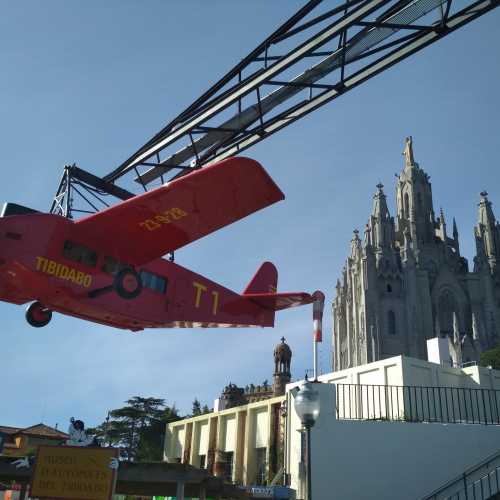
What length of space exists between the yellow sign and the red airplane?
5.50 metres

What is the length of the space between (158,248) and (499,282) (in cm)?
9321

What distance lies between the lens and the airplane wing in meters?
18.5

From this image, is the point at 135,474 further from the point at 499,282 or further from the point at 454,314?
the point at 499,282

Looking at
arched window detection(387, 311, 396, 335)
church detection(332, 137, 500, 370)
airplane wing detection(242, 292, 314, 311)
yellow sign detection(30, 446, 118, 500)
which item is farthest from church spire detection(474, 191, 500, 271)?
yellow sign detection(30, 446, 118, 500)

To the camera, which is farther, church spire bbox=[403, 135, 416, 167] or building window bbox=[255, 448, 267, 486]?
church spire bbox=[403, 135, 416, 167]

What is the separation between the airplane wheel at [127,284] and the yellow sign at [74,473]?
624cm

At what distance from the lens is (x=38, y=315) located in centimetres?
1537

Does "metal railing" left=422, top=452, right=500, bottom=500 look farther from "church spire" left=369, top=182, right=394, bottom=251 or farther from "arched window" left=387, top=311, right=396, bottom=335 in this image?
"church spire" left=369, top=182, right=394, bottom=251

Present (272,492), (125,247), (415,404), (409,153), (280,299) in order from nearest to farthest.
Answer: (272,492) < (125,247) < (415,404) < (280,299) < (409,153)

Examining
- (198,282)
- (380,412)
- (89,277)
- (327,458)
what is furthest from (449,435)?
(89,277)

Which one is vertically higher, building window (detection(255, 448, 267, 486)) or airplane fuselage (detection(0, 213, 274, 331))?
airplane fuselage (detection(0, 213, 274, 331))

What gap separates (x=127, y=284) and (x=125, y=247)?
40.2 inches

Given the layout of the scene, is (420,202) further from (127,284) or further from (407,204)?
(127,284)

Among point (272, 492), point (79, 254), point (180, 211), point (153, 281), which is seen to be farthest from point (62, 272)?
point (272, 492)
